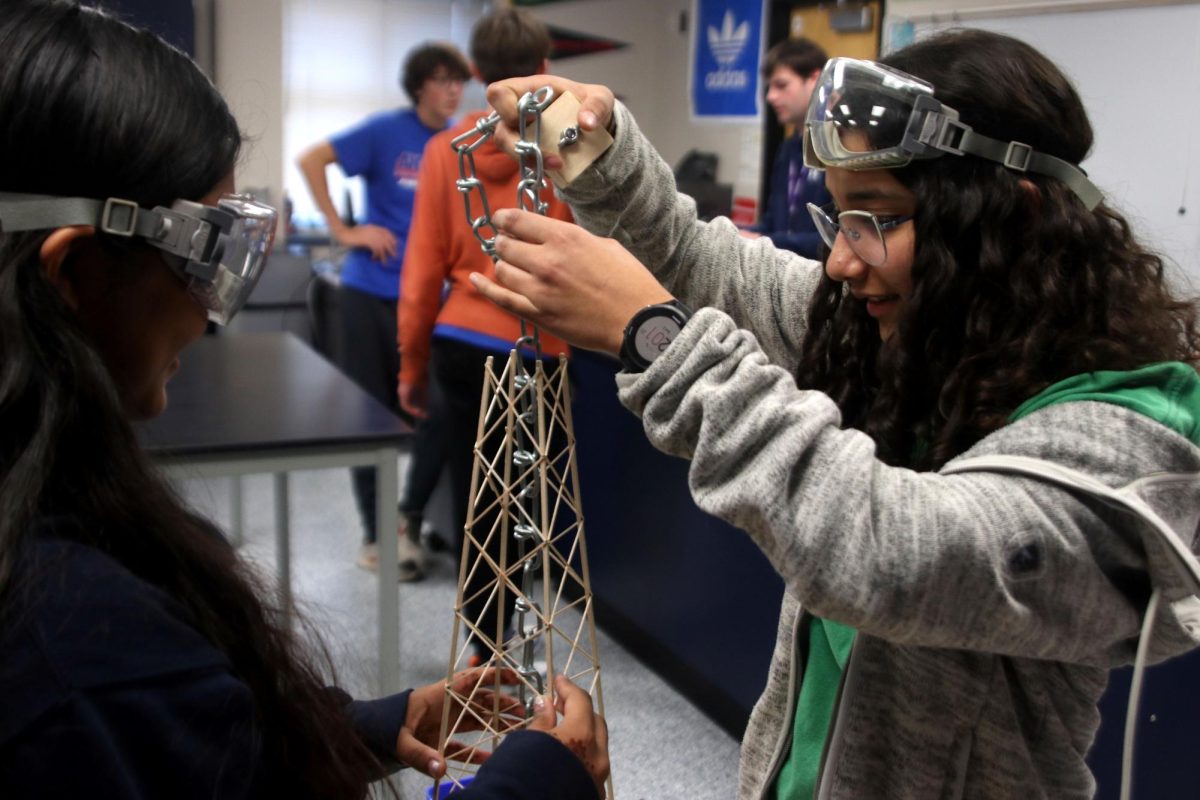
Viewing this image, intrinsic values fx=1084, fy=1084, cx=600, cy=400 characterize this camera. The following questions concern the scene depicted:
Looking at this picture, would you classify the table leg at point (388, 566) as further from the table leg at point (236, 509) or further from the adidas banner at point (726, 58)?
the adidas banner at point (726, 58)

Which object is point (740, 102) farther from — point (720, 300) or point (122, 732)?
point (122, 732)

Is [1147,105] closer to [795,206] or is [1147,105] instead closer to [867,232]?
[795,206]

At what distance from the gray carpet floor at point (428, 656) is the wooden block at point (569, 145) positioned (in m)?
0.85

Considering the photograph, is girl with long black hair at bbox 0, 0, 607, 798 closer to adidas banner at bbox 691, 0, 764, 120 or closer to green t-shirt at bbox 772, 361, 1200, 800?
green t-shirt at bbox 772, 361, 1200, 800

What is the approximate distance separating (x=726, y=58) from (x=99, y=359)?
17.3 ft

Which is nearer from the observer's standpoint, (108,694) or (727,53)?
(108,694)

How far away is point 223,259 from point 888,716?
0.66 meters

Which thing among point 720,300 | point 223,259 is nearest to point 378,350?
point 720,300

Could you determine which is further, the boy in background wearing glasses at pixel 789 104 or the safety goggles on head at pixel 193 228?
the boy in background wearing glasses at pixel 789 104

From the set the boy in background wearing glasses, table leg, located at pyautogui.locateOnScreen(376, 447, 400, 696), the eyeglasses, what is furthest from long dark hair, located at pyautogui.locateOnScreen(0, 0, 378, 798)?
the boy in background wearing glasses

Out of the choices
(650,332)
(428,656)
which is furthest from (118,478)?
(428,656)

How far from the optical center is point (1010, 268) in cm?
92

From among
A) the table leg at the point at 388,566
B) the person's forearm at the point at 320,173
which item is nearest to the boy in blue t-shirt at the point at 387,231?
the person's forearm at the point at 320,173

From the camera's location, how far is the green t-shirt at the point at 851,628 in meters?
0.83
